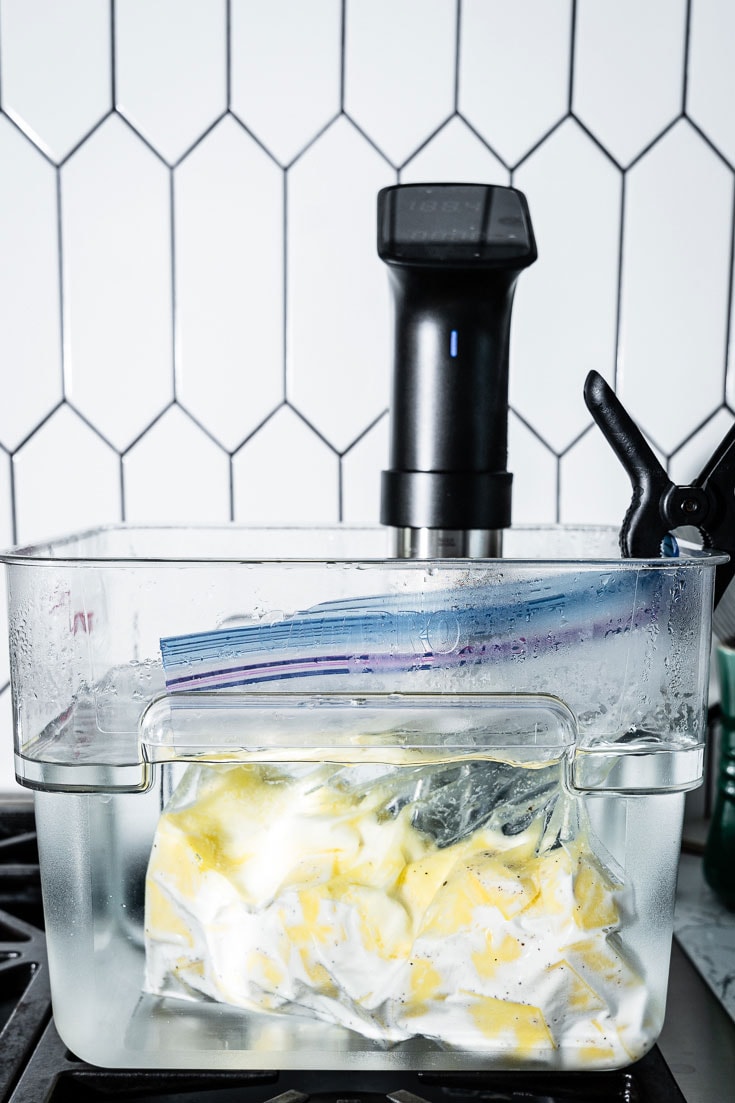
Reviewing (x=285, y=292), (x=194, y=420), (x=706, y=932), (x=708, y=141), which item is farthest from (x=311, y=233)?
(x=706, y=932)

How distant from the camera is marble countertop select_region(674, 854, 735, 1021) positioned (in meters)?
0.49

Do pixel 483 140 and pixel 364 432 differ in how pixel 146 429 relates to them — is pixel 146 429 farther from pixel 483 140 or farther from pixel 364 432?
pixel 483 140

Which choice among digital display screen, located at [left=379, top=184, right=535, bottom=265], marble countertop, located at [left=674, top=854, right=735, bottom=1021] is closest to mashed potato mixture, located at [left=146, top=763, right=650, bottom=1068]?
marble countertop, located at [left=674, top=854, right=735, bottom=1021]

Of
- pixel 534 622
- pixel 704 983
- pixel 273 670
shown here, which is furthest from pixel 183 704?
pixel 704 983

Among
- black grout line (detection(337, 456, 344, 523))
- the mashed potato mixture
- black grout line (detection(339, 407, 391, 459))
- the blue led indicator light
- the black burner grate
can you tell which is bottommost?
the black burner grate

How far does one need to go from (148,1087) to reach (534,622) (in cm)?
25

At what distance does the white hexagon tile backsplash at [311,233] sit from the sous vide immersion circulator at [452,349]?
160 mm

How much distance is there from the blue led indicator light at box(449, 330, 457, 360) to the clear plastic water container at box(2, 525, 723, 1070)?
14 centimetres

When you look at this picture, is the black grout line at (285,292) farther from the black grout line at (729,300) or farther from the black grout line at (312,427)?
the black grout line at (729,300)

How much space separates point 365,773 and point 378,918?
0.18ft

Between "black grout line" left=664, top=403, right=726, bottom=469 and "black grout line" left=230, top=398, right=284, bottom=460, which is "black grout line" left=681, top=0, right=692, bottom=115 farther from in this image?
"black grout line" left=230, top=398, right=284, bottom=460

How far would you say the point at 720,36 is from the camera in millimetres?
616

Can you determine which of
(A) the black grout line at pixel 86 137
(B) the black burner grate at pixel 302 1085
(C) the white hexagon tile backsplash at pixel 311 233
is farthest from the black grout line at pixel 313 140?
(B) the black burner grate at pixel 302 1085

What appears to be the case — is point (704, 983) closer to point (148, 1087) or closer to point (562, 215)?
point (148, 1087)
